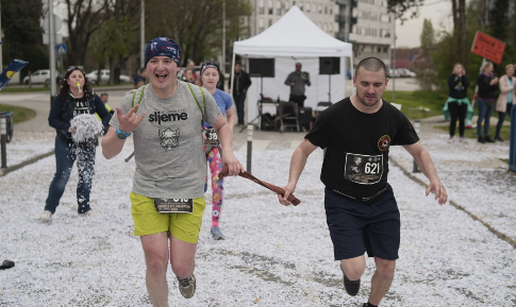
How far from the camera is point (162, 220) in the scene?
3.91 metres

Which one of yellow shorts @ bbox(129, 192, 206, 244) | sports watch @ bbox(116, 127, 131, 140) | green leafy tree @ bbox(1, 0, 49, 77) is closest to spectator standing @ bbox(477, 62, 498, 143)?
yellow shorts @ bbox(129, 192, 206, 244)

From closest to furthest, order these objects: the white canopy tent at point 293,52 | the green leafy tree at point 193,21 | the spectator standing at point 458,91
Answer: the spectator standing at point 458,91
the white canopy tent at point 293,52
the green leafy tree at point 193,21

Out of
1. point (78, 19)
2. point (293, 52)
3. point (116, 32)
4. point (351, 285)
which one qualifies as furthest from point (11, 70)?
point (78, 19)

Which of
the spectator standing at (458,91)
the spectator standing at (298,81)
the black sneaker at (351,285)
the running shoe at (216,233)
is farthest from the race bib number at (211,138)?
the spectator standing at (298,81)

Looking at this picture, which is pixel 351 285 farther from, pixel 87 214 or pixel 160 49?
pixel 87 214

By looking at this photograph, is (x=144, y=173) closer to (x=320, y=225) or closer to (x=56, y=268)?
(x=56, y=268)

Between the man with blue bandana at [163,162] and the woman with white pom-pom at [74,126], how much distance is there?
10.8 feet

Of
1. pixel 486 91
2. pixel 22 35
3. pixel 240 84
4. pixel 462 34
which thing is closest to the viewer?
pixel 486 91

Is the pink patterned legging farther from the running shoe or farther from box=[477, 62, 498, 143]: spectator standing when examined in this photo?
box=[477, 62, 498, 143]: spectator standing

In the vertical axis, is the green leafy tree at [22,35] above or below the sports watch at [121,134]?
Answer: above

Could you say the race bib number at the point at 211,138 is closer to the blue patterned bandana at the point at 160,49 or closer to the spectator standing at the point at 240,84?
the blue patterned bandana at the point at 160,49

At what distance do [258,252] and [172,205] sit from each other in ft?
7.86

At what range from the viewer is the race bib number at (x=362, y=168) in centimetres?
394

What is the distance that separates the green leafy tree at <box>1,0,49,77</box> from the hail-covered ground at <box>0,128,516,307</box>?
111 feet
